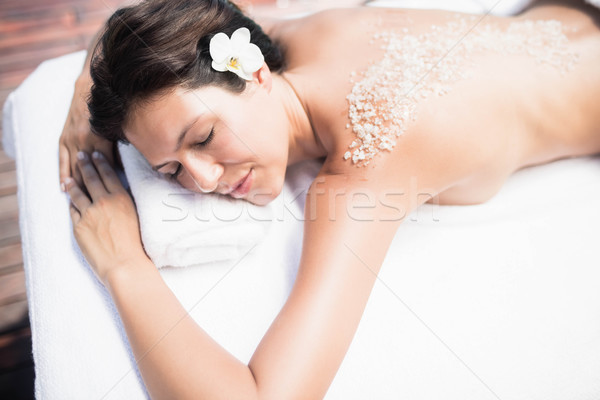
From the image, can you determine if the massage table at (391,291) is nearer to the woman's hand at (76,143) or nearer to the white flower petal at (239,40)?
the woman's hand at (76,143)

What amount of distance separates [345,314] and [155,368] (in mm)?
413

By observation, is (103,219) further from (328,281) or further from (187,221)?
(328,281)

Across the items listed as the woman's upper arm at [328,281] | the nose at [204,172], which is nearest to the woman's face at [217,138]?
the nose at [204,172]

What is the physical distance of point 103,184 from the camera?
1176 mm

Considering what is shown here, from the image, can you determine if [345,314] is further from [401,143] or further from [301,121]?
[301,121]

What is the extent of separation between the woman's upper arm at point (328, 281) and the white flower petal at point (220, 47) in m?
0.38

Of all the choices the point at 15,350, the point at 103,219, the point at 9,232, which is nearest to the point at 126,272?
the point at 103,219

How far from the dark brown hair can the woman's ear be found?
0.06 meters

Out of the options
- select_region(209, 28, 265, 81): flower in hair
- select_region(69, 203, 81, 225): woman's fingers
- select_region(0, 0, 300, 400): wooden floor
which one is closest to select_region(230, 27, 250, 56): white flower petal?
select_region(209, 28, 265, 81): flower in hair

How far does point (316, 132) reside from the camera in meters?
1.18

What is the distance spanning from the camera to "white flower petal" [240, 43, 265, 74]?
1019mm

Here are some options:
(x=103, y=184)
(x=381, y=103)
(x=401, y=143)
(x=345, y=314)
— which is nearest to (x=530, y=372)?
(x=345, y=314)

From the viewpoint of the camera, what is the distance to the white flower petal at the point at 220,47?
98 centimetres

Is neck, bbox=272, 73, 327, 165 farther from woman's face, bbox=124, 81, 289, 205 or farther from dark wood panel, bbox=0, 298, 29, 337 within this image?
dark wood panel, bbox=0, 298, 29, 337
